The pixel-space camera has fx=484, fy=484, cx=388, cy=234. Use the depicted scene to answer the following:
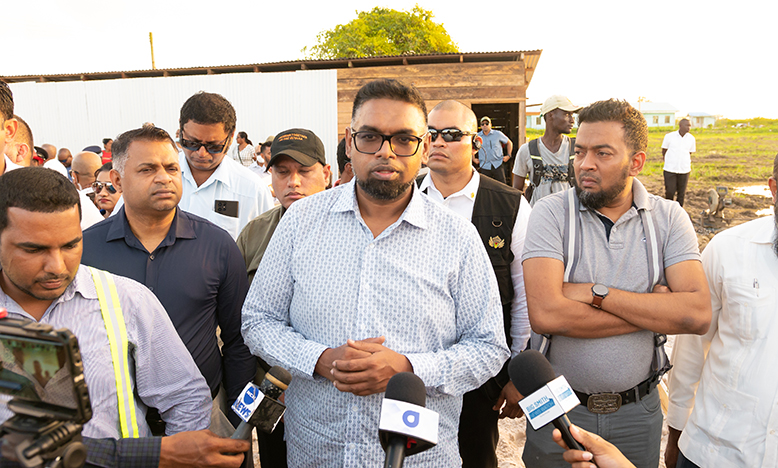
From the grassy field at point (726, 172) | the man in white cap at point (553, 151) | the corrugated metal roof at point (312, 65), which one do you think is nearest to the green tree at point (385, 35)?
the grassy field at point (726, 172)

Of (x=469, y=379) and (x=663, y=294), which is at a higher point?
(x=663, y=294)

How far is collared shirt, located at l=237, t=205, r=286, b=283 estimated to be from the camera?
10.2ft

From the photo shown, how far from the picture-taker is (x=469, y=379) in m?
1.99

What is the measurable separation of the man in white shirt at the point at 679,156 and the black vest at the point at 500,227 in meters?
10.8

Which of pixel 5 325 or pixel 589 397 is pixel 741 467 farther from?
pixel 5 325

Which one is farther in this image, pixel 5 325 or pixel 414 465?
pixel 414 465

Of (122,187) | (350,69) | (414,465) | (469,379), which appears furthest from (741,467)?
(350,69)

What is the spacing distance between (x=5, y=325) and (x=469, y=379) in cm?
155

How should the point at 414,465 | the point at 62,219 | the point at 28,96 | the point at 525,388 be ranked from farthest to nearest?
the point at 28,96 < the point at 414,465 < the point at 62,219 < the point at 525,388

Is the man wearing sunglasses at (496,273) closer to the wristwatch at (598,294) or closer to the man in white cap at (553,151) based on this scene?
the wristwatch at (598,294)

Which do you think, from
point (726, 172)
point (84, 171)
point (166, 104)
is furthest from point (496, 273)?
point (726, 172)

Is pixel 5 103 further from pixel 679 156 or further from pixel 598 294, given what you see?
pixel 679 156

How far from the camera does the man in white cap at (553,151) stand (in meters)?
6.01

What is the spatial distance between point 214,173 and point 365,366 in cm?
259
